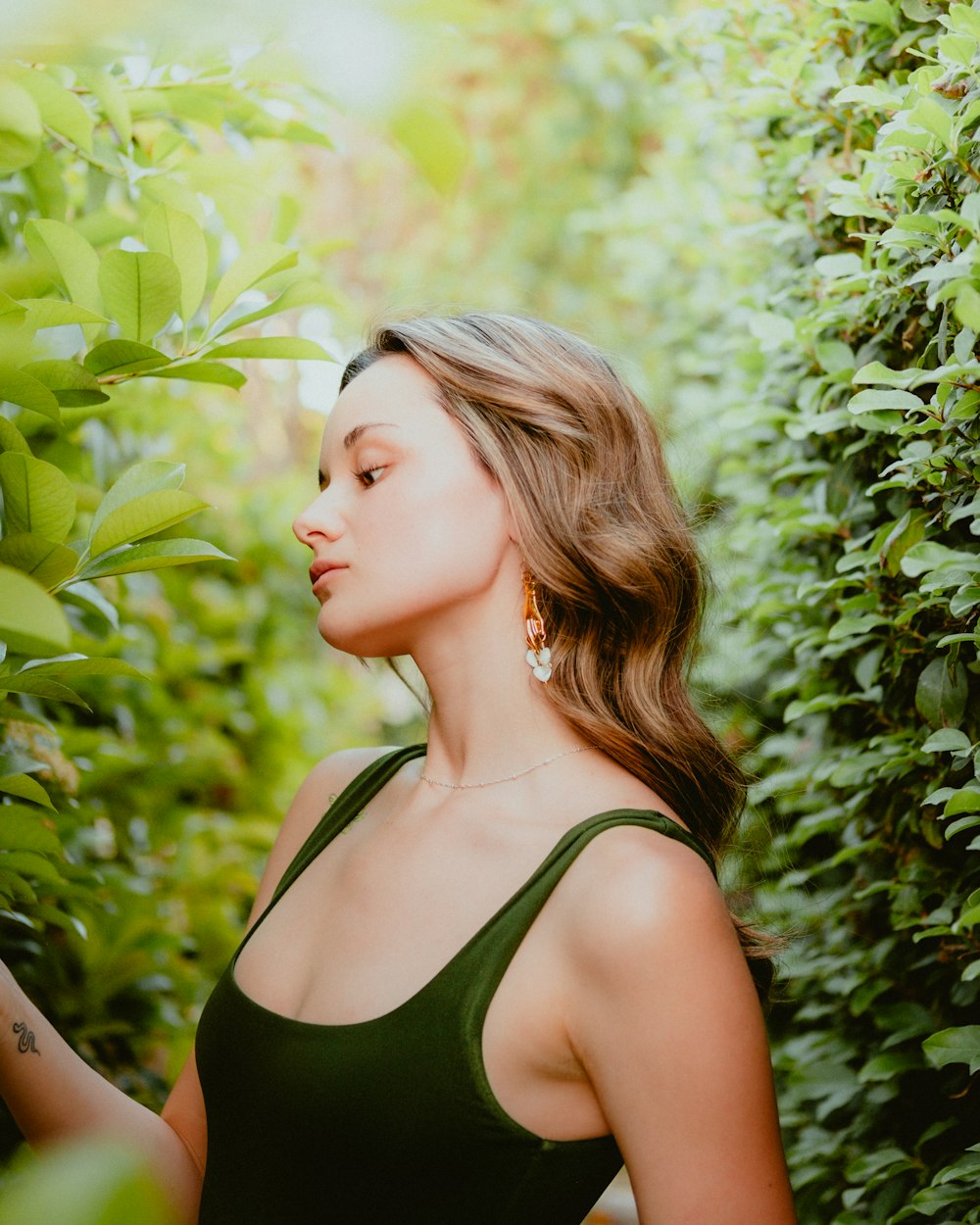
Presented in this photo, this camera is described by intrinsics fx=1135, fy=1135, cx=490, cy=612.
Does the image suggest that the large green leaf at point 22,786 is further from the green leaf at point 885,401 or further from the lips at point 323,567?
the green leaf at point 885,401

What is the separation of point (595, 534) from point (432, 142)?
118 centimetres

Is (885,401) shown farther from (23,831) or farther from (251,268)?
(23,831)

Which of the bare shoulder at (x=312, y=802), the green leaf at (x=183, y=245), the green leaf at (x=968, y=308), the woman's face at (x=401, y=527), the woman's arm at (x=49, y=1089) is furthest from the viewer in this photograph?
the bare shoulder at (x=312, y=802)

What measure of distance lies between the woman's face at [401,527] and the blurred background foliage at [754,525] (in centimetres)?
18

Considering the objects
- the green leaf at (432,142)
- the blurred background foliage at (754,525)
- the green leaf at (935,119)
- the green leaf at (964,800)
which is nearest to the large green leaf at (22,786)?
the blurred background foliage at (754,525)

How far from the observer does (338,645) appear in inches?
59.8

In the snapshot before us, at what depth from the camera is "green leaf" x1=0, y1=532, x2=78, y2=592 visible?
941 millimetres

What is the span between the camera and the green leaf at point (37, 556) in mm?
941

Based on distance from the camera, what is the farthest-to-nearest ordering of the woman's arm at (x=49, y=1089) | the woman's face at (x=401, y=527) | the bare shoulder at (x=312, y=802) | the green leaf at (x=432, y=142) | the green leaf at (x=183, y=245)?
the bare shoulder at (x=312, y=802) < the woman's face at (x=401, y=527) < the woman's arm at (x=49, y=1089) < the green leaf at (x=183, y=245) < the green leaf at (x=432, y=142)

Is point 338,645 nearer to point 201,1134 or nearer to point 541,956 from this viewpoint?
point 541,956

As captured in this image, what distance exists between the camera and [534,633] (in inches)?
63.3

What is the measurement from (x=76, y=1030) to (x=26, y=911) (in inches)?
16.4

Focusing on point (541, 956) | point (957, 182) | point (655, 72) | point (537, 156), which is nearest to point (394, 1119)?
point (541, 956)

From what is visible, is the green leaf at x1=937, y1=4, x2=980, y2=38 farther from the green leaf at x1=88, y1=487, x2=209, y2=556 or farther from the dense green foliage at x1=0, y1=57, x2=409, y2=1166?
the green leaf at x1=88, y1=487, x2=209, y2=556
